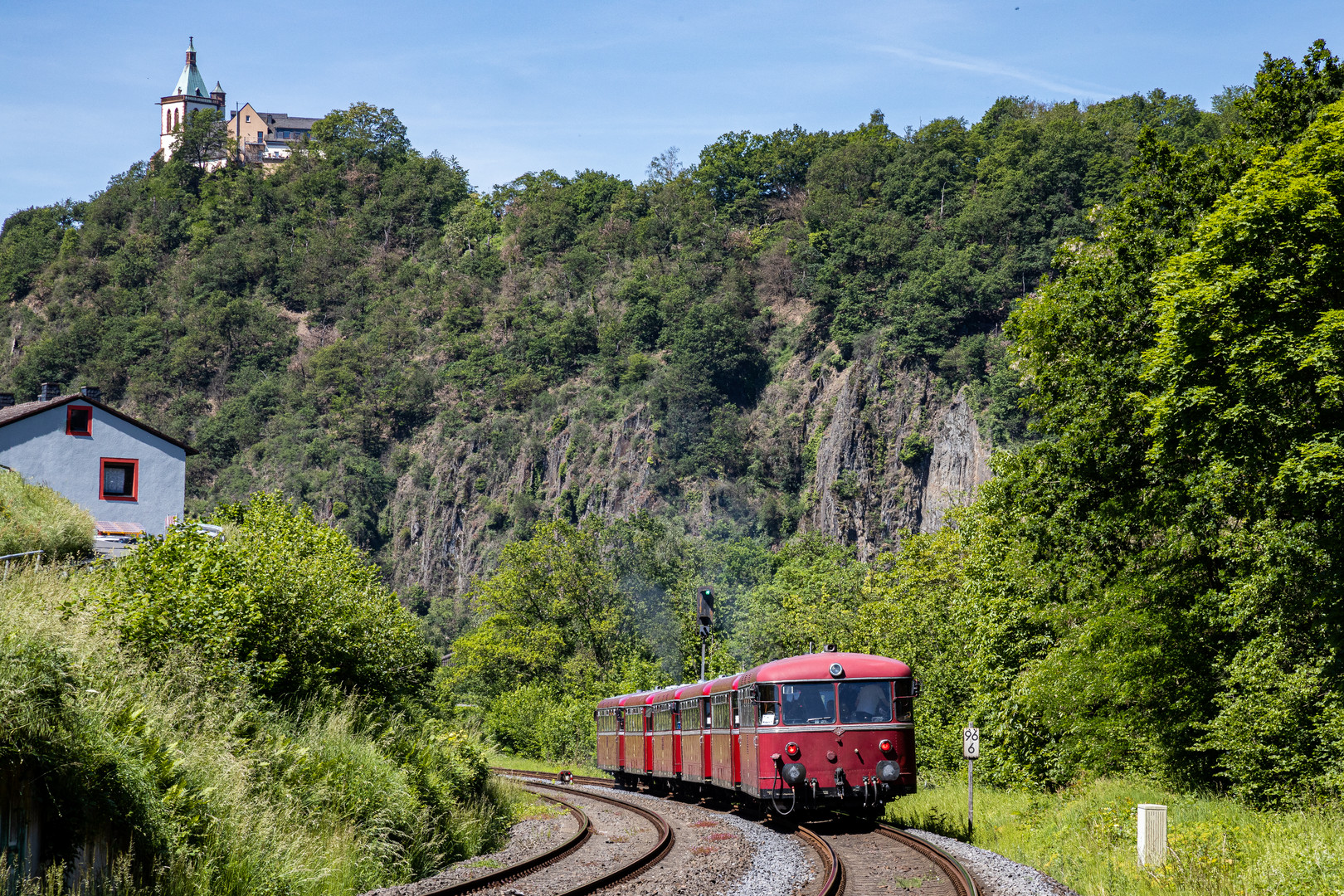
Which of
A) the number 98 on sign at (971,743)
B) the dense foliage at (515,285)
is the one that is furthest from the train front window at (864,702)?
the dense foliage at (515,285)

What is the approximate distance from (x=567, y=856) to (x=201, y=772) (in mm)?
6677

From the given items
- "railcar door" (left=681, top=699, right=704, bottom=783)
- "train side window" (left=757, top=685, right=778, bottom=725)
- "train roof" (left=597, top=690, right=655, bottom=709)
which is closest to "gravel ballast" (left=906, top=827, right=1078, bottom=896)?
"train side window" (left=757, top=685, right=778, bottom=725)

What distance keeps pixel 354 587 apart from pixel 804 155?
13718 centimetres

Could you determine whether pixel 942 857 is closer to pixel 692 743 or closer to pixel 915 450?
pixel 692 743

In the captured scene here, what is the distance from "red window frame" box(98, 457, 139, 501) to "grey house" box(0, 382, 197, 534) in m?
0.03

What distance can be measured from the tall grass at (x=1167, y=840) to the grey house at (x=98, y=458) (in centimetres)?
3129

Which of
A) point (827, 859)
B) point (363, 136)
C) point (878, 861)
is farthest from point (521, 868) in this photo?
point (363, 136)

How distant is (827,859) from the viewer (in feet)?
52.2

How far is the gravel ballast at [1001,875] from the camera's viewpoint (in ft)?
41.8

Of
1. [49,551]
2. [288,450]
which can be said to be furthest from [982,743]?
[288,450]

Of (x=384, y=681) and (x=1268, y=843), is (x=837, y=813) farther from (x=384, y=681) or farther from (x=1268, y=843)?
(x=1268, y=843)

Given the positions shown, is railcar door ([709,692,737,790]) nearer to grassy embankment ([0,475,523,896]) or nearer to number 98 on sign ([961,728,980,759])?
grassy embankment ([0,475,523,896])

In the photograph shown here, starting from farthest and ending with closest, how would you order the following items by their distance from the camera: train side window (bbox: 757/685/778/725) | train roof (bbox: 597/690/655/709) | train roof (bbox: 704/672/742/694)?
train roof (bbox: 597/690/655/709) < train roof (bbox: 704/672/742/694) < train side window (bbox: 757/685/778/725)

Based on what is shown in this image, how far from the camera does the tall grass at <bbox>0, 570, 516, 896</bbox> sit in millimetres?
10898
